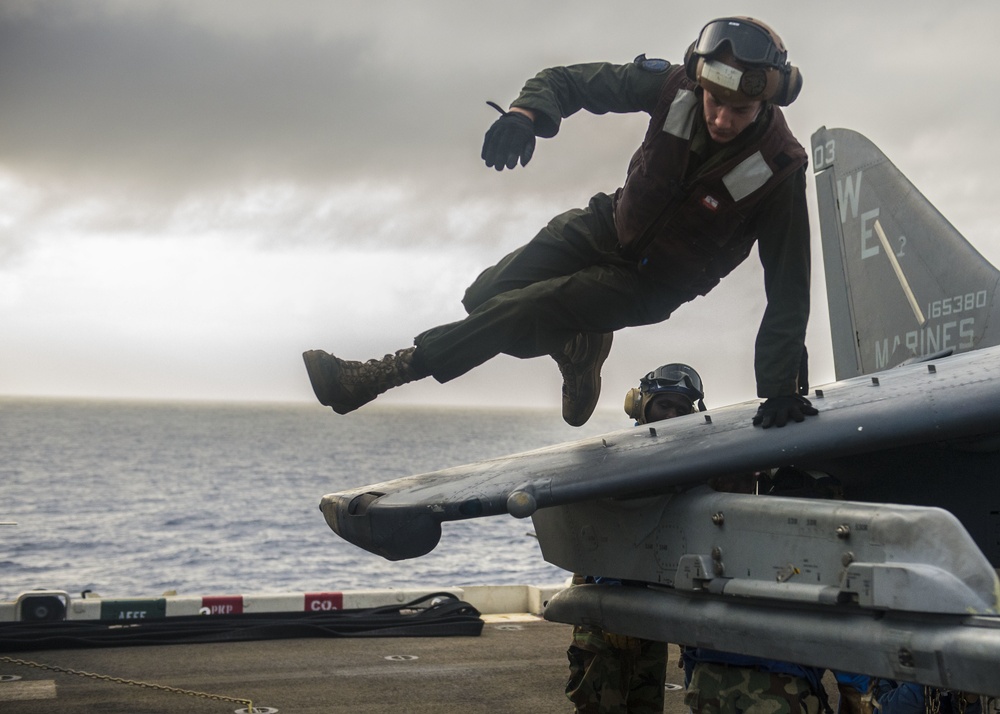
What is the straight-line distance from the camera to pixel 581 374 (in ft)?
20.9

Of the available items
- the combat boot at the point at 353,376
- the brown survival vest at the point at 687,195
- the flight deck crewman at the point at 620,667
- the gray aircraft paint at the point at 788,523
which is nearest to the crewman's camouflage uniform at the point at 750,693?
the gray aircraft paint at the point at 788,523

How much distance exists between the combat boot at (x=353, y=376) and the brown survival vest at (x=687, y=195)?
1179 mm

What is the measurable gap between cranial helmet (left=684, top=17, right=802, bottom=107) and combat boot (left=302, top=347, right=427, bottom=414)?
1837 millimetres

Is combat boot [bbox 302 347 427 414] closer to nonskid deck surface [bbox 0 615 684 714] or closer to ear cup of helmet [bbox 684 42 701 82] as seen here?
ear cup of helmet [bbox 684 42 701 82]

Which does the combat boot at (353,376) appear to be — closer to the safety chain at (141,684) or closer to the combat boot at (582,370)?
the combat boot at (582,370)

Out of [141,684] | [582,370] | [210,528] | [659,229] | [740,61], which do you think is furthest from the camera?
[210,528]

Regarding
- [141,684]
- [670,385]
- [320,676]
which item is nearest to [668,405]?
[670,385]

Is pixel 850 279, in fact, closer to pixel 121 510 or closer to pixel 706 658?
pixel 706 658

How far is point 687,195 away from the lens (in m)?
4.89

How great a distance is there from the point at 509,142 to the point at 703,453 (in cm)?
157

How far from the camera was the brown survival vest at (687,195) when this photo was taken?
4.74 metres

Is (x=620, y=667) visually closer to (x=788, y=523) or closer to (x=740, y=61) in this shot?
(x=788, y=523)

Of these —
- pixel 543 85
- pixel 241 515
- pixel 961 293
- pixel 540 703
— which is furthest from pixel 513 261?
pixel 241 515

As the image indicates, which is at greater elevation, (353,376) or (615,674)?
(353,376)
